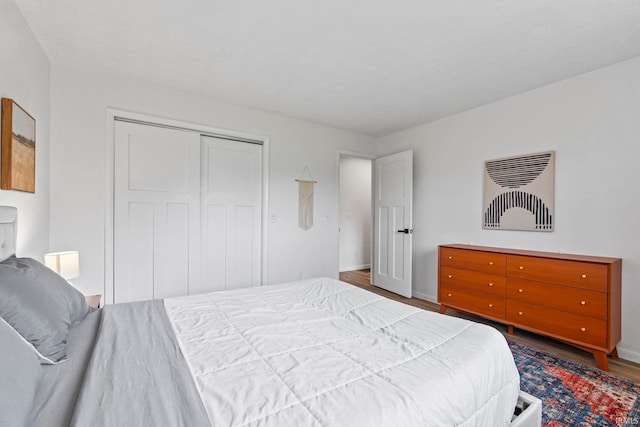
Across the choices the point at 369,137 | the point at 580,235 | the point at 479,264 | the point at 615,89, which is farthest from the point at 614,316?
the point at 369,137

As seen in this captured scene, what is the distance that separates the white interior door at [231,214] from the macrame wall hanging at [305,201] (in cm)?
58

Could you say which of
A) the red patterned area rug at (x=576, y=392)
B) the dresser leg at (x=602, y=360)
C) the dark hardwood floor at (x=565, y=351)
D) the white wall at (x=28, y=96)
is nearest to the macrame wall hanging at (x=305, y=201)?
the dark hardwood floor at (x=565, y=351)

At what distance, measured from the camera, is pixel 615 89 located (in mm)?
2492

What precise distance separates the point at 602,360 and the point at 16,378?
3402 mm

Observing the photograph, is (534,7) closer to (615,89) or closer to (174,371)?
(615,89)

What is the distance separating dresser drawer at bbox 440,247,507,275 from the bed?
169 cm

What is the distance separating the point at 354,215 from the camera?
21.4 feet

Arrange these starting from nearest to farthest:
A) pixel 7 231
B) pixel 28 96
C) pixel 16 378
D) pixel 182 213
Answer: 1. pixel 16 378
2. pixel 7 231
3. pixel 28 96
4. pixel 182 213

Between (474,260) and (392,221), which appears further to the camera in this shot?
(392,221)

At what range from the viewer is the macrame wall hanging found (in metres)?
4.09

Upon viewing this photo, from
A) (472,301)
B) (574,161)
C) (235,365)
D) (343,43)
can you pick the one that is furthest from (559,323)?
(343,43)

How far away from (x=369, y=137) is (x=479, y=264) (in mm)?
2672

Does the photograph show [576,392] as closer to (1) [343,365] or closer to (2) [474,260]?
(2) [474,260]

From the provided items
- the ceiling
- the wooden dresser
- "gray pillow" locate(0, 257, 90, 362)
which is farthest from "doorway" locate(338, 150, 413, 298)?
"gray pillow" locate(0, 257, 90, 362)
